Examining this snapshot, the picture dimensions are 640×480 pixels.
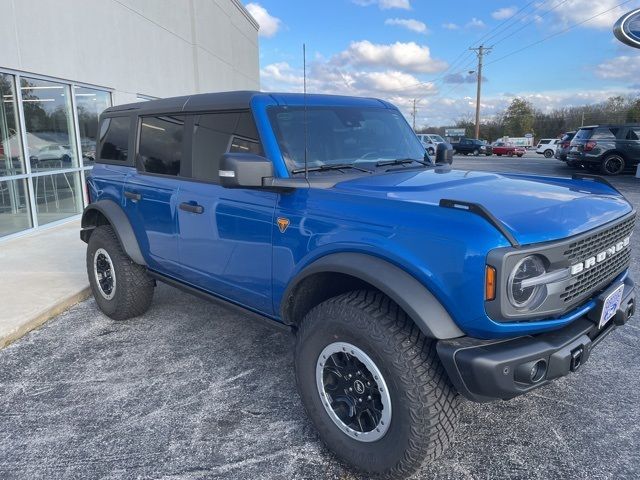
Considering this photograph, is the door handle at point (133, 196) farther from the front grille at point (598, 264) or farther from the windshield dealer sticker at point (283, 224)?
the front grille at point (598, 264)

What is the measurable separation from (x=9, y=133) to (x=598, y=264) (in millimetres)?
8665

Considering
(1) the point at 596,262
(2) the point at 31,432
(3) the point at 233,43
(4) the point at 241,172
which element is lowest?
(2) the point at 31,432

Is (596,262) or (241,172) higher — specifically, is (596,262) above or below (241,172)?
below

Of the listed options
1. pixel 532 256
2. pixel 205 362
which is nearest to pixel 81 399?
pixel 205 362

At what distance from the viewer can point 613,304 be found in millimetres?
2600

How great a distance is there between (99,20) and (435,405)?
10812mm

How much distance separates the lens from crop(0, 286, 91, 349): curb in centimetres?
418

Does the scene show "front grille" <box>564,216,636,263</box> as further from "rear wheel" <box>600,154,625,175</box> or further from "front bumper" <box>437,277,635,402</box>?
"rear wheel" <box>600,154,625,175</box>

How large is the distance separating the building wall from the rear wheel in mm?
14574

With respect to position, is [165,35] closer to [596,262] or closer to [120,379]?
[120,379]

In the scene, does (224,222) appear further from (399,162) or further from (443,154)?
(443,154)

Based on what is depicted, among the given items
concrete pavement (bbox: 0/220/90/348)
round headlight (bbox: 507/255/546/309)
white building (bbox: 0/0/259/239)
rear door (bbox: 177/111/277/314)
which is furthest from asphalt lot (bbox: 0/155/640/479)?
white building (bbox: 0/0/259/239)

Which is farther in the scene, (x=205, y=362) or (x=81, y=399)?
(x=205, y=362)

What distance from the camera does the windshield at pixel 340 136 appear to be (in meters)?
3.08
